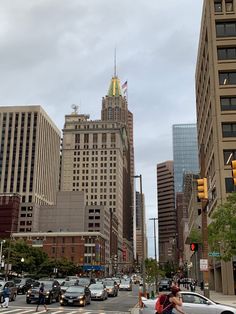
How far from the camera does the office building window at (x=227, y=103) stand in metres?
52.2

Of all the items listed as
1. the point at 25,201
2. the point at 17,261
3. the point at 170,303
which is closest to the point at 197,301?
the point at 170,303

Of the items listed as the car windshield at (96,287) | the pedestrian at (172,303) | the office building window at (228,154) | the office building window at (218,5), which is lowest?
the car windshield at (96,287)

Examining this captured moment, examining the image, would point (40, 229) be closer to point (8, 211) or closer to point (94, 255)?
point (8, 211)

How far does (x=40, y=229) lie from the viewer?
167 meters

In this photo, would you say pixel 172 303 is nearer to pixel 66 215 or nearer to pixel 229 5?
pixel 229 5

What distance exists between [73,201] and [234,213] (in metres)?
131

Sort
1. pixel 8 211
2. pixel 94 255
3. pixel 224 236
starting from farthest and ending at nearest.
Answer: pixel 8 211, pixel 94 255, pixel 224 236

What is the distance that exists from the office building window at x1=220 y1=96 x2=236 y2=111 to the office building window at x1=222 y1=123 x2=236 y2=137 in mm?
2087

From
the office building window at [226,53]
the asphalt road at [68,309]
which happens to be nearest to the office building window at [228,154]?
the office building window at [226,53]

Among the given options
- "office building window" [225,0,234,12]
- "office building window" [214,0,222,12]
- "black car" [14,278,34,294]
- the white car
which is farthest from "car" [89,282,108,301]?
"office building window" [225,0,234,12]

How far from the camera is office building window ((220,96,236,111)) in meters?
52.2

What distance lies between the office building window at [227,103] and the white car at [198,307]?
119 ft

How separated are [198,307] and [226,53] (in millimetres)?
42176

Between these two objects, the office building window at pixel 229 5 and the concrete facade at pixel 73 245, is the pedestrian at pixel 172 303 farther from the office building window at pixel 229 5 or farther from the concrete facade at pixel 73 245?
the concrete facade at pixel 73 245
